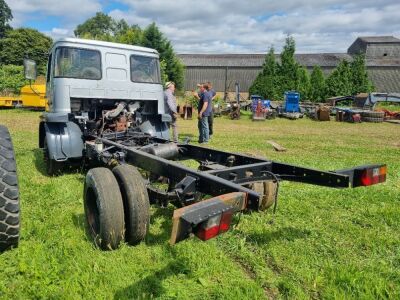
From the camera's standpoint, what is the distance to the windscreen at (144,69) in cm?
666

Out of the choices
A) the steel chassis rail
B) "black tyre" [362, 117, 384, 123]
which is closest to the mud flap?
the steel chassis rail

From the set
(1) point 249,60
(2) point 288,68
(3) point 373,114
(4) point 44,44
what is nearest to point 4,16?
(4) point 44,44

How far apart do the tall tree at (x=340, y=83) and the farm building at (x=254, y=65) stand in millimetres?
16296

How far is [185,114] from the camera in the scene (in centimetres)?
1964

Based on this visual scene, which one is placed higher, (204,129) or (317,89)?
(317,89)

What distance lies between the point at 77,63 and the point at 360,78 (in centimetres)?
3045

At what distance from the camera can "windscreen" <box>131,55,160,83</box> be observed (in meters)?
6.66

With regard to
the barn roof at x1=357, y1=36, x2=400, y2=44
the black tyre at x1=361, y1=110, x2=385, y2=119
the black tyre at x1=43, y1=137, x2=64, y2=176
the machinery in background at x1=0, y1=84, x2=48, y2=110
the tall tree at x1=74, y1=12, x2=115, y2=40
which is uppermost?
the tall tree at x1=74, y1=12, x2=115, y2=40

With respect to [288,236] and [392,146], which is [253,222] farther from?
[392,146]

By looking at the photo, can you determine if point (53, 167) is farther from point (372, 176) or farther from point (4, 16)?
point (4, 16)

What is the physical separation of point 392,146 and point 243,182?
922cm

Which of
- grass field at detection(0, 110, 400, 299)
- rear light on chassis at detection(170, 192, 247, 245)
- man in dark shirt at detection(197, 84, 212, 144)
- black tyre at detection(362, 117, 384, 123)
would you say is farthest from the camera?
black tyre at detection(362, 117, 384, 123)

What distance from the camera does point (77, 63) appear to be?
6031 millimetres

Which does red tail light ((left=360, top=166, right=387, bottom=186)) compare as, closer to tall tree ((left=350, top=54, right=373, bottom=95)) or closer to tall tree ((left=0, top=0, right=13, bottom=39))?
tall tree ((left=350, top=54, right=373, bottom=95))
